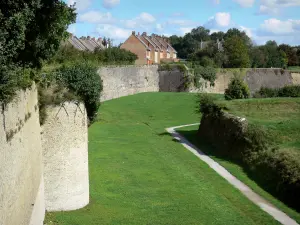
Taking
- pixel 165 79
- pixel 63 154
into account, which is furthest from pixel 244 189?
pixel 165 79

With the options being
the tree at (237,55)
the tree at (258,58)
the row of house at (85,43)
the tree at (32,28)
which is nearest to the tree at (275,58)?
the tree at (258,58)

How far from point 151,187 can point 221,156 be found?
897 cm

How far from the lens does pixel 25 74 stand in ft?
35.0

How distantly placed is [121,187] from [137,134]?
14823mm

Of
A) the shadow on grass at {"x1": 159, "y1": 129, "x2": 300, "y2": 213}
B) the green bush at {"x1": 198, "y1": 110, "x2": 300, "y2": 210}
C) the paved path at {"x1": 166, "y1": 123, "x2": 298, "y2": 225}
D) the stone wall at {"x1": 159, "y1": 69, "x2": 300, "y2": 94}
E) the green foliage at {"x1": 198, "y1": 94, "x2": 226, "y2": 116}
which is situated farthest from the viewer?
the stone wall at {"x1": 159, "y1": 69, "x2": 300, "y2": 94}

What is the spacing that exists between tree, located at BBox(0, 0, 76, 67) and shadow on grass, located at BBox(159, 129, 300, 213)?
35.1ft

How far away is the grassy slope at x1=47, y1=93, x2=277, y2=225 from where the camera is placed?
14992 millimetres

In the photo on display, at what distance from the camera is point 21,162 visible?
347 inches

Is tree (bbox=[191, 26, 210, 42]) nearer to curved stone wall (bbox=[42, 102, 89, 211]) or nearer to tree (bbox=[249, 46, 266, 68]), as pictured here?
tree (bbox=[249, 46, 266, 68])

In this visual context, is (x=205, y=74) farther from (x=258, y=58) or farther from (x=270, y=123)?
(x=270, y=123)

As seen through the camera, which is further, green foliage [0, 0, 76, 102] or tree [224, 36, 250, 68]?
tree [224, 36, 250, 68]

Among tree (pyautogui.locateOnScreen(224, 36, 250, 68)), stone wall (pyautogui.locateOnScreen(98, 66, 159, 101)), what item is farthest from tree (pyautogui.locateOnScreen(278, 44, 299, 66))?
stone wall (pyautogui.locateOnScreen(98, 66, 159, 101))

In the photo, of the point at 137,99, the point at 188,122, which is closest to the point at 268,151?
the point at 188,122

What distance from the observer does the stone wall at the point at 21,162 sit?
7.20 meters
